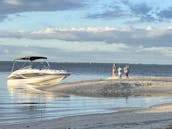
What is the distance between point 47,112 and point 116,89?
18.3m

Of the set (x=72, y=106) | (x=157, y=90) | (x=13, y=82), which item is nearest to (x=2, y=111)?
(x=72, y=106)

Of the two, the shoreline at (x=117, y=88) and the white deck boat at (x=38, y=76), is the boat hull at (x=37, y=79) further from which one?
the shoreline at (x=117, y=88)

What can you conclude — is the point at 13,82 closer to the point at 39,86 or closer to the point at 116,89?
the point at 39,86

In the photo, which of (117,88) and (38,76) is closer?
(117,88)

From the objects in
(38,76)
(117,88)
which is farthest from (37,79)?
(117,88)

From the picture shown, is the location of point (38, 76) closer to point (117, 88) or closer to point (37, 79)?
point (37, 79)

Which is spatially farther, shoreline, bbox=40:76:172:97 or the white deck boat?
the white deck boat

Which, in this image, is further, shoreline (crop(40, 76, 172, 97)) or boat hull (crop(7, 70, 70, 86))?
boat hull (crop(7, 70, 70, 86))

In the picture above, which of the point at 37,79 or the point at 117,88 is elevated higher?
the point at 37,79

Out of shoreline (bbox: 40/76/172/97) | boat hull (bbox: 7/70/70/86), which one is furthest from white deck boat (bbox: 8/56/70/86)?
shoreline (bbox: 40/76/172/97)

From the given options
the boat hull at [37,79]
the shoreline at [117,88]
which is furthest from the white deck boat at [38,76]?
the shoreline at [117,88]

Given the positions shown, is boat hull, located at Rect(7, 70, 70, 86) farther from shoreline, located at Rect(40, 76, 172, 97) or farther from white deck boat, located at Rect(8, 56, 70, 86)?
shoreline, located at Rect(40, 76, 172, 97)

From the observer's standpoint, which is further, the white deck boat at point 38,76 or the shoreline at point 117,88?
the white deck boat at point 38,76

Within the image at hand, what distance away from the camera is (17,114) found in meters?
28.3
